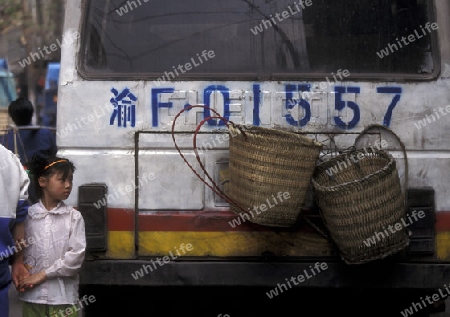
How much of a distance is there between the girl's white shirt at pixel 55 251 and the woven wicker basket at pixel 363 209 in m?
1.29

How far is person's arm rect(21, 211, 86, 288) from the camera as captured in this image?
456 cm

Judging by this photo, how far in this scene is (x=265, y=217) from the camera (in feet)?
15.3

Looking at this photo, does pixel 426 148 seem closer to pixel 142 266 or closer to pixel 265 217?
pixel 265 217

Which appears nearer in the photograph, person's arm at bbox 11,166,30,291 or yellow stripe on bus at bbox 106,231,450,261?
person's arm at bbox 11,166,30,291

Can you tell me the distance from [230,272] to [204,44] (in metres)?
1.33

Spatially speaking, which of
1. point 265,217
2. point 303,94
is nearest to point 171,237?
point 265,217

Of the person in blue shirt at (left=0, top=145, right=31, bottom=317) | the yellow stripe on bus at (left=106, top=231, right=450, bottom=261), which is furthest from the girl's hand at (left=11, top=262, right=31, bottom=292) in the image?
the yellow stripe on bus at (left=106, top=231, right=450, bottom=261)

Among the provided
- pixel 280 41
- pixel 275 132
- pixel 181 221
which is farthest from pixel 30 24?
pixel 275 132

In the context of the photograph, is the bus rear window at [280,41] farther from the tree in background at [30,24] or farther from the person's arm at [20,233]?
the tree in background at [30,24]

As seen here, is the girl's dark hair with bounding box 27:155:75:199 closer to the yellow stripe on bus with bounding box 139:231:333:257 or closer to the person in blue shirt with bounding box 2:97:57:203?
the yellow stripe on bus with bounding box 139:231:333:257

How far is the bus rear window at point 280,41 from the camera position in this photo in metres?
5.22

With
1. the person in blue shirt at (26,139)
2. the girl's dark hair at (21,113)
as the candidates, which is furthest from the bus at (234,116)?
the girl's dark hair at (21,113)

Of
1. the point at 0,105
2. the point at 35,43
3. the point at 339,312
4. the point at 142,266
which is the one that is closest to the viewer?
the point at 142,266

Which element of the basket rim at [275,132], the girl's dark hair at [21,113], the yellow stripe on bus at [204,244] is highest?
the girl's dark hair at [21,113]
